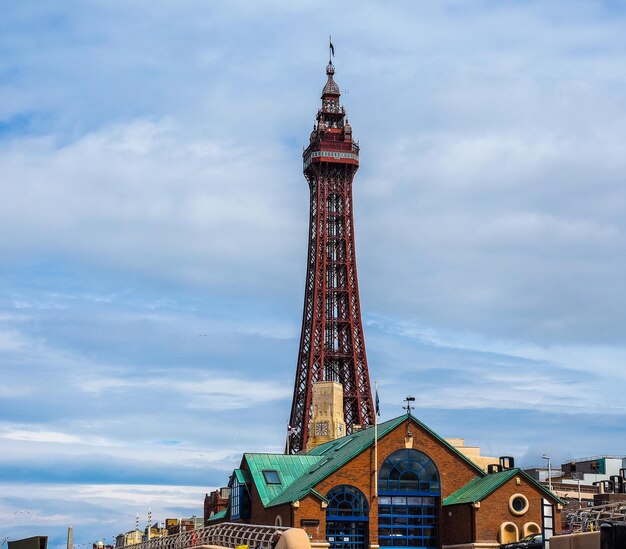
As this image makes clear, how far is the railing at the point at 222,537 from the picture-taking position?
5593 centimetres

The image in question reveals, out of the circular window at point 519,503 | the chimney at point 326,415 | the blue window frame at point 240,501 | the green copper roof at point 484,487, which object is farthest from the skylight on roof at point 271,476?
the chimney at point 326,415

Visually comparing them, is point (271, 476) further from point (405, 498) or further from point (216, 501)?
point (216, 501)

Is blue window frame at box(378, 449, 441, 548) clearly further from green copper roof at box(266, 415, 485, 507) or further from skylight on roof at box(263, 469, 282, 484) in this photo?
skylight on roof at box(263, 469, 282, 484)

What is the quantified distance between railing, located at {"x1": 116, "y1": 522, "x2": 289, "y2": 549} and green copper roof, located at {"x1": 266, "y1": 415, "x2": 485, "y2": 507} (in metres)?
3.87

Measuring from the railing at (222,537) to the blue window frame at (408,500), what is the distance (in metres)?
8.79

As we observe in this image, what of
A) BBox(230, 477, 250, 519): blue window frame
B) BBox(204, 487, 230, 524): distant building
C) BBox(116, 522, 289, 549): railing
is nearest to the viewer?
BBox(116, 522, 289, 549): railing

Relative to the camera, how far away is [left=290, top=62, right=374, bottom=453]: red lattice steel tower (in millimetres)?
143250

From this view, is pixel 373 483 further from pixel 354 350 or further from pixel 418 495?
pixel 354 350

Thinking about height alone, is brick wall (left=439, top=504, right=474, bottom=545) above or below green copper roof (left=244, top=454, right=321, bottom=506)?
A: below

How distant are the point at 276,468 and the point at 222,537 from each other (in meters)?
15.3

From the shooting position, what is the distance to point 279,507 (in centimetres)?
7150

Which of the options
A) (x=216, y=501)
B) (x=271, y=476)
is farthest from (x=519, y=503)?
(x=216, y=501)

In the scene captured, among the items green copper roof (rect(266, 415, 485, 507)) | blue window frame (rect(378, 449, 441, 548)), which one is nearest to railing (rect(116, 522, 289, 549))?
green copper roof (rect(266, 415, 485, 507))

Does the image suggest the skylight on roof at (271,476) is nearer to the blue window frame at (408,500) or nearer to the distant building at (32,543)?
the blue window frame at (408,500)
